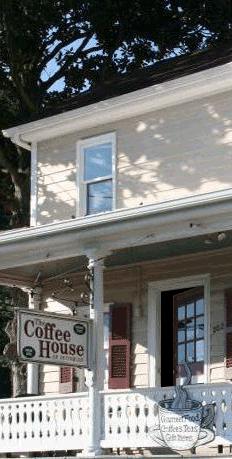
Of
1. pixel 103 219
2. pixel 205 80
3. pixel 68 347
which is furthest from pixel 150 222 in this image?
pixel 205 80

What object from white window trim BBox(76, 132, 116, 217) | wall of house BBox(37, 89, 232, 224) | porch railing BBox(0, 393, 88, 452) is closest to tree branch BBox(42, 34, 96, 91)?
wall of house BBox(37, 89, 232, 224)

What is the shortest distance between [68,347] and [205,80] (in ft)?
18.3

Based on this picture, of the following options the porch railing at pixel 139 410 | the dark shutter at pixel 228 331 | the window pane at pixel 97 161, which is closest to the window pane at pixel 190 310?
the dark shutter at pixel 228 331

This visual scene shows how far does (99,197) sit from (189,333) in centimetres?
344

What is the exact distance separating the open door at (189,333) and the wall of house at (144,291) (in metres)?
0.33

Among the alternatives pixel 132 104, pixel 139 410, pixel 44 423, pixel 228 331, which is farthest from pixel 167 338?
pixel 132 104

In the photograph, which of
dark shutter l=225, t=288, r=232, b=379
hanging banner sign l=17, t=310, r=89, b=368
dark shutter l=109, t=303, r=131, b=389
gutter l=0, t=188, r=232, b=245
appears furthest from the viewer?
dark shutter l=109, t=303, r=131, b=389

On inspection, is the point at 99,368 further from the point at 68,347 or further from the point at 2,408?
the point at 2,408

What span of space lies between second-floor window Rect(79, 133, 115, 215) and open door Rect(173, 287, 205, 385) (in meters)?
2.58

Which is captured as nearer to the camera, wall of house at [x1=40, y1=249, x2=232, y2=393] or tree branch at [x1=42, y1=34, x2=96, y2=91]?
wall of house at [x1=40, y1=249, x2=232, y2=393]

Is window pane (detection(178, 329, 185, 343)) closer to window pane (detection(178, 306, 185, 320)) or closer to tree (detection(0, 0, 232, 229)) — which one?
window pane (detection(178, 306, 185, 320))

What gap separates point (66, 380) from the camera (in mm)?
17828

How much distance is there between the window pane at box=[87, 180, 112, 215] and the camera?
18266 millimetres

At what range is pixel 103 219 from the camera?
13641 mm
